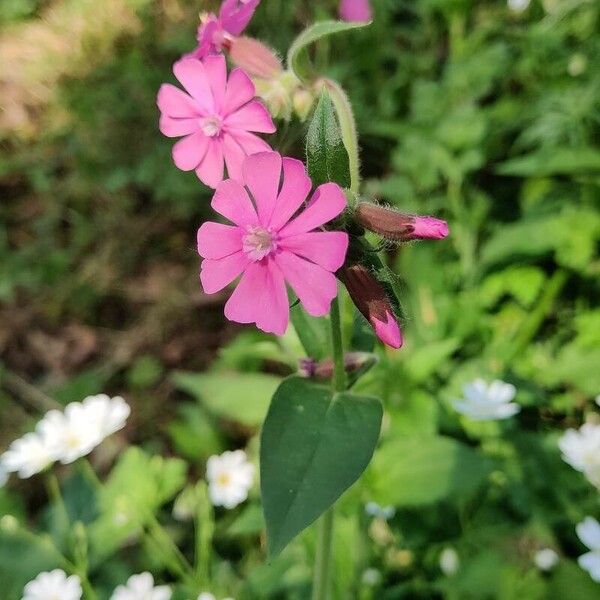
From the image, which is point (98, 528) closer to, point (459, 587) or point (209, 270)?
point (459, 587)

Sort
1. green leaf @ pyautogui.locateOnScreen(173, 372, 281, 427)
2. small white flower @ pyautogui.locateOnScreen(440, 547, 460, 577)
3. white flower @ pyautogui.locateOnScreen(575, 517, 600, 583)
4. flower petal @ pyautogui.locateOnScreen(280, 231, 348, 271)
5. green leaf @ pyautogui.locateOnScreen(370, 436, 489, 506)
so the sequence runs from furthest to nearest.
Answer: green leaf @ pyautogui.locateOnScreen(173, 372, 281, 427)
small white flower @ pyautogui.locateOnScreen(440, 547, 460, 577)
green leaf @ pyautogui.locateOnScreen(370, 436, 489, 506)
white flower @ pyautogui.locateOnScreen(575, 517, 600, 583)
flower petal @ pyautogui.locateOnScreen(280, 231, 348, 271)

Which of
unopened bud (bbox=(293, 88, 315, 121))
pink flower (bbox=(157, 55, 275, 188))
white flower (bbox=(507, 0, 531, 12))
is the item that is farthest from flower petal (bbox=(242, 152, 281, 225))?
white flower (bbox=(507, 0, 531, 12))

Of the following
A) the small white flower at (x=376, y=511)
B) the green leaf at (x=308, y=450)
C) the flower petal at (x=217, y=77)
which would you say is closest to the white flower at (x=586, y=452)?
the small white flower at (x=376, y=511)

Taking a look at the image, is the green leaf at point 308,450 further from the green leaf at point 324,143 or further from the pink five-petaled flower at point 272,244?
the green leaf at point 324,143

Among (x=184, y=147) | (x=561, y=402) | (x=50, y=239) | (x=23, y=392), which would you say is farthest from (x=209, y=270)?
(x=50, y=239)

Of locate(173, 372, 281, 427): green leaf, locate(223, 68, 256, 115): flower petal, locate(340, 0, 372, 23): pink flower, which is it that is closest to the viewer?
locate(223, 68, 256, 115): flower petal

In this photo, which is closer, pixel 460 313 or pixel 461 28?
pixel 460 313

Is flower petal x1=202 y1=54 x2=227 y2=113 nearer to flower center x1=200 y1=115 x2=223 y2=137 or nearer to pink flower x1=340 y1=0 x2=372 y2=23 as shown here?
flower center x1=200 y1=115 x2=223 y2=137
